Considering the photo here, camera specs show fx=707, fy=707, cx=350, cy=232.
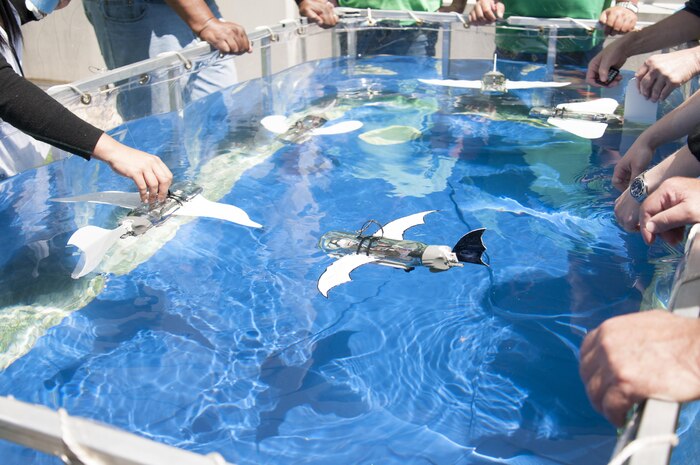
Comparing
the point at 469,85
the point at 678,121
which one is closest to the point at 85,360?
the point at 678,121

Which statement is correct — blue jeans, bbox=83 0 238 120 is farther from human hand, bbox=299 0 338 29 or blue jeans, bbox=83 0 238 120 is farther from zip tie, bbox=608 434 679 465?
zip tie, bbox=608 434 679 465

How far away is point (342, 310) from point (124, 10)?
1832mm

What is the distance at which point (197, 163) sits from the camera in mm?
2650

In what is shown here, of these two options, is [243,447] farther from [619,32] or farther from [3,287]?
[619,32]

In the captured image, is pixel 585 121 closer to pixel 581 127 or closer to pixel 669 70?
pixel 581 127

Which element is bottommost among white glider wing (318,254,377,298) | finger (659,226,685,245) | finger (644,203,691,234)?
white glider wing (318,254,377,298)

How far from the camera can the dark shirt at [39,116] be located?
1717 mm

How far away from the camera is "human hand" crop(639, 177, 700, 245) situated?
1.46 metres

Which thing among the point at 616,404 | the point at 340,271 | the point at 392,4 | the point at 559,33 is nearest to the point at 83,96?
the point at 340,271

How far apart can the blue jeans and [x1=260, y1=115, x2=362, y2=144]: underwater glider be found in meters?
0.30

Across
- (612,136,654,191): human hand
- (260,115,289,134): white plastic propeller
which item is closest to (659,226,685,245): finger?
(612,136,654,191): human hand

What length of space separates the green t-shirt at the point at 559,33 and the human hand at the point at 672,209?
2075mm

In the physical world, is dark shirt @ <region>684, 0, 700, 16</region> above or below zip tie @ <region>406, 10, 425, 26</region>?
above

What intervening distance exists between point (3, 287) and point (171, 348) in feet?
1.77
